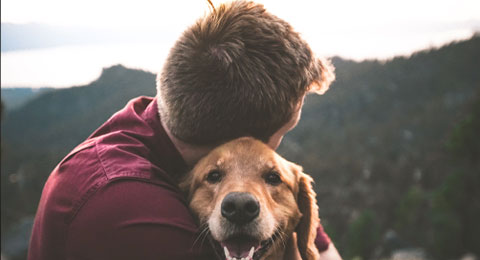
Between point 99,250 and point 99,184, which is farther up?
point 99,184

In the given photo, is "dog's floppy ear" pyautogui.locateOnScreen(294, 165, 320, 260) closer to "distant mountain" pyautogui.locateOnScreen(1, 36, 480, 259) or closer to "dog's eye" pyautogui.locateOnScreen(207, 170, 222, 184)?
"dog's eye" pyautogui.locateOnScreen(207, 170, 222, 184)

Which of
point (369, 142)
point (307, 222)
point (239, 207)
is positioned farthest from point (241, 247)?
point (369, 142)

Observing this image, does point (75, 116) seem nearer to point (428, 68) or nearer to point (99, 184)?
point (99, 184)

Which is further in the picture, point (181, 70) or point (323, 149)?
point (323, 149)

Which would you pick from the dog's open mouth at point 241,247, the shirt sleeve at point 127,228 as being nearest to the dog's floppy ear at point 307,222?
the dog's open mouth at point 241,247

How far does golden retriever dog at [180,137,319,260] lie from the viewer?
9.30ft

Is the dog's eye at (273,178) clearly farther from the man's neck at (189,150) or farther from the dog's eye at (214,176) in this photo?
the man's neck at (189,150)

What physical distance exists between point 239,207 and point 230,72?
3.14ft

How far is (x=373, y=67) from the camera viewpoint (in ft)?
484

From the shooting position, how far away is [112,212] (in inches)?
90.0

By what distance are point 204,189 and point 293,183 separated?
0.85 m

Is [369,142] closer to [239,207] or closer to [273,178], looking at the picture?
[273,178]

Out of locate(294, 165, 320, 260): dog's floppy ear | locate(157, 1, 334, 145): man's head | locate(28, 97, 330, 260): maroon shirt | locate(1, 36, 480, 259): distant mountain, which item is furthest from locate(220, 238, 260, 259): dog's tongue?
locate(1, 36, 480, 259): distant mountain

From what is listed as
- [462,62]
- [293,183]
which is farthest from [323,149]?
[293,183]
